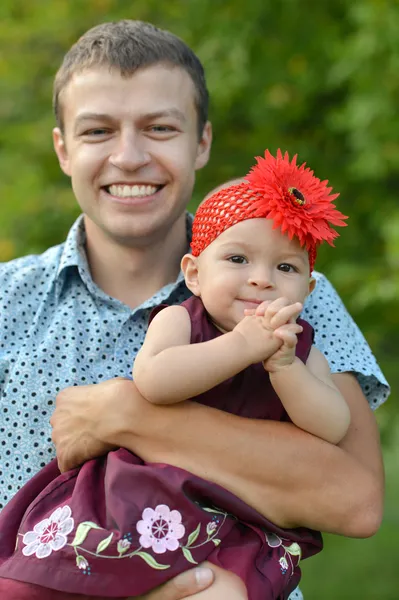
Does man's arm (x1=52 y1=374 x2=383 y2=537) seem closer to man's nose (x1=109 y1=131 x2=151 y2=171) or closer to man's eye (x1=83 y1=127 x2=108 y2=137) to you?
man's nose (x1=109 y1=131 x2=151 y2=171)

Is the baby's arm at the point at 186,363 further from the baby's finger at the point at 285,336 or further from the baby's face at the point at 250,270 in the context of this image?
the baby's face at the point at 250,270

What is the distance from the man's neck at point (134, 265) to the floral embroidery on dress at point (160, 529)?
1.02 metres

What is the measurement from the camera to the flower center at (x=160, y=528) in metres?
2.31

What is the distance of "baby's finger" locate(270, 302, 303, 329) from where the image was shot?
7.60 feet

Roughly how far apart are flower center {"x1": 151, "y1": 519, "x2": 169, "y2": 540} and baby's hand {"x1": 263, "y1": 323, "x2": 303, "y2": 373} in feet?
1.57

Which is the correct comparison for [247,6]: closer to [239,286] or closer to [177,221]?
[177,221]

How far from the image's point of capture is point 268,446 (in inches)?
98.3

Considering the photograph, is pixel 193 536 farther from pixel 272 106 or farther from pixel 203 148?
pixel 272 106

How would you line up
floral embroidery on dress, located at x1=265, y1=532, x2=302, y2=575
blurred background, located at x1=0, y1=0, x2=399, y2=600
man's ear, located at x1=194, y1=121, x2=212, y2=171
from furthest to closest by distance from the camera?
blurred background, located at x1=0, y1=0, x2=399, y2=600 < man's ear, located at x1=194, y1=121, x2=212, y2=171 < floral embroidery on dress, located at x1=265, y1=532, x2=302, y2=575

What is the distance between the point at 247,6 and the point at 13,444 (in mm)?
3271

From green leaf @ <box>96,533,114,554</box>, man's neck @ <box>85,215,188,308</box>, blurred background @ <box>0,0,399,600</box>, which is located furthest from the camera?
blurred background @ <box>0,0,399,600</box>

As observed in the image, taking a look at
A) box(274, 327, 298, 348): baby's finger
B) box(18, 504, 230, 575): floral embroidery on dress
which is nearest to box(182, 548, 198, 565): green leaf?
box(18, 504, 230, 575): floral embroidery on dress

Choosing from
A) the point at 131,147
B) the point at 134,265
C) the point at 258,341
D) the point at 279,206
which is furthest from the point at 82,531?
the point at 131,147

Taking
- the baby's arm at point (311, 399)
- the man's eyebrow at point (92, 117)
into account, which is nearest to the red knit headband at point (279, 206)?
the baby's arm at point (311, 399)
